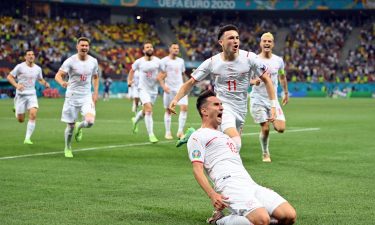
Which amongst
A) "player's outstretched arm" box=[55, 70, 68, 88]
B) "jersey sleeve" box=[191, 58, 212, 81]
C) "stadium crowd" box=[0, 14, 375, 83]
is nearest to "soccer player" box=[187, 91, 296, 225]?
"jersey sleeve" box=[191, 58, 212, 81]

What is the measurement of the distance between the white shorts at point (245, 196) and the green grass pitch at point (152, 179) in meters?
0.75

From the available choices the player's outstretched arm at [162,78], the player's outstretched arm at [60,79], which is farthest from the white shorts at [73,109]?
the player's outstretched arm at [162,78]

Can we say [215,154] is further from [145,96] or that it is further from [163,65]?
[163,65]

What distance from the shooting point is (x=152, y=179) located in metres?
12.9

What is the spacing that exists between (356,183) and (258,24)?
71.5 metres

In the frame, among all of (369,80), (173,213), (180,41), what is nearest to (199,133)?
(173,213)

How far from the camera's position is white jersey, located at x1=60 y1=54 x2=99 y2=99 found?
17219 millimetres

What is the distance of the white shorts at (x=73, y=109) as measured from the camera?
56.4 ft

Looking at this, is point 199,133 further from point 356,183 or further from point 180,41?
point 180,41

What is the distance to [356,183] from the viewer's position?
483 inches

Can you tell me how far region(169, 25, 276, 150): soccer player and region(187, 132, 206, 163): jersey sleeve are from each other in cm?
315

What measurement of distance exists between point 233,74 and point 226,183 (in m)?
4.55

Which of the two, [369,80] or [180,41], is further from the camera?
[180,41]

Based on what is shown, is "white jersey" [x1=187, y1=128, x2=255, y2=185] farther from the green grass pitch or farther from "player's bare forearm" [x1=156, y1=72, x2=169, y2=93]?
"player's bare forearm" [x1=156, y1=72, x2=169, y2=93]
